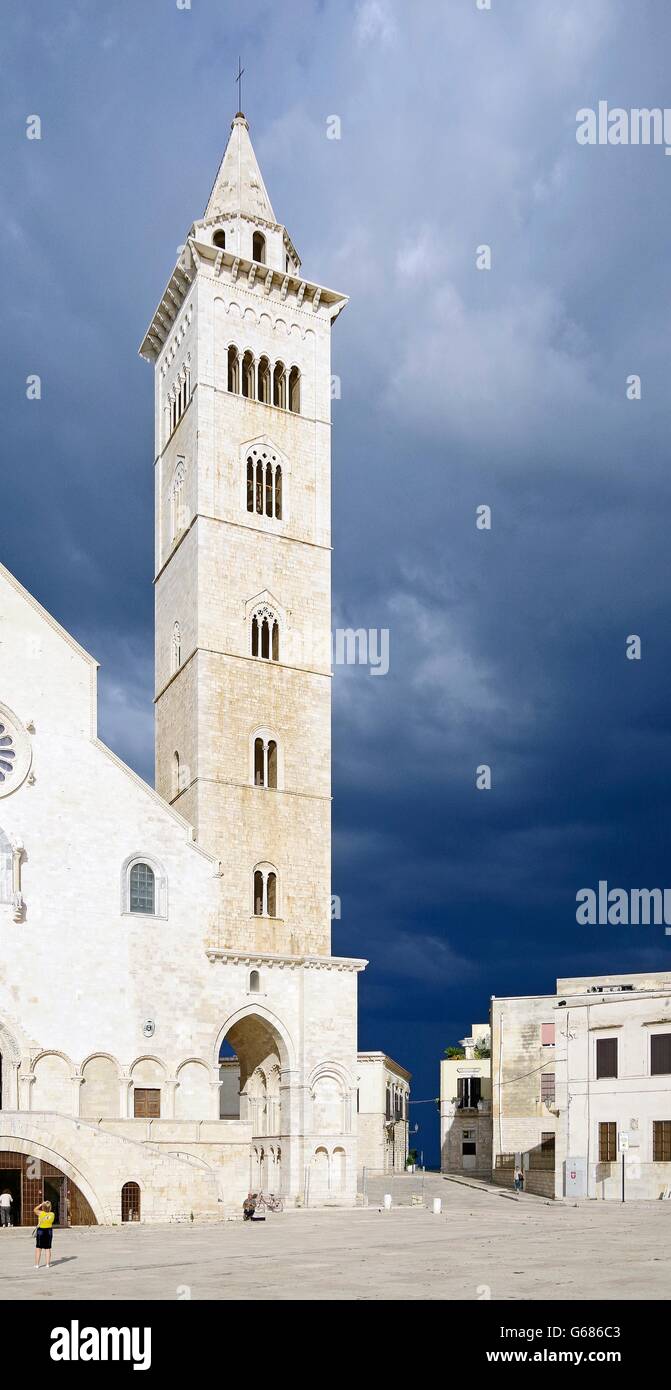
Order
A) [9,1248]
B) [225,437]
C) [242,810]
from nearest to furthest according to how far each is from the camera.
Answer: [9,1248]
[242,810]
[225,437]

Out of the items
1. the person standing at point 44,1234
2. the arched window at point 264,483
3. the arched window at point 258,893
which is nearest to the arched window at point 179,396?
the arched window at point 264,483

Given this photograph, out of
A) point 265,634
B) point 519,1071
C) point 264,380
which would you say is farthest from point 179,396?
point 519,1071

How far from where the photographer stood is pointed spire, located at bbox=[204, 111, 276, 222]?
5628cm

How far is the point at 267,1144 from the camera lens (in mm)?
46500

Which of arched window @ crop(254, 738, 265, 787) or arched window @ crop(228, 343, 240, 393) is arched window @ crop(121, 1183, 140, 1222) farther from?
arched window @ crop(228, 343, 240, 393)

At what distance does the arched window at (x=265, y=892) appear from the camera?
48031mm

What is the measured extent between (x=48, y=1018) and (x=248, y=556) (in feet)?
62.1

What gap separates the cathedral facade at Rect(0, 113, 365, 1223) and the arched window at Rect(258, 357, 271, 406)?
0.52ft

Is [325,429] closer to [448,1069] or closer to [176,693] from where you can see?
[176,693]

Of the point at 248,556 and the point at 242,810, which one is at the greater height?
the point at 248,556

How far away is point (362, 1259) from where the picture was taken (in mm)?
24031

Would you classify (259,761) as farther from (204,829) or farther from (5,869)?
(5,869)
